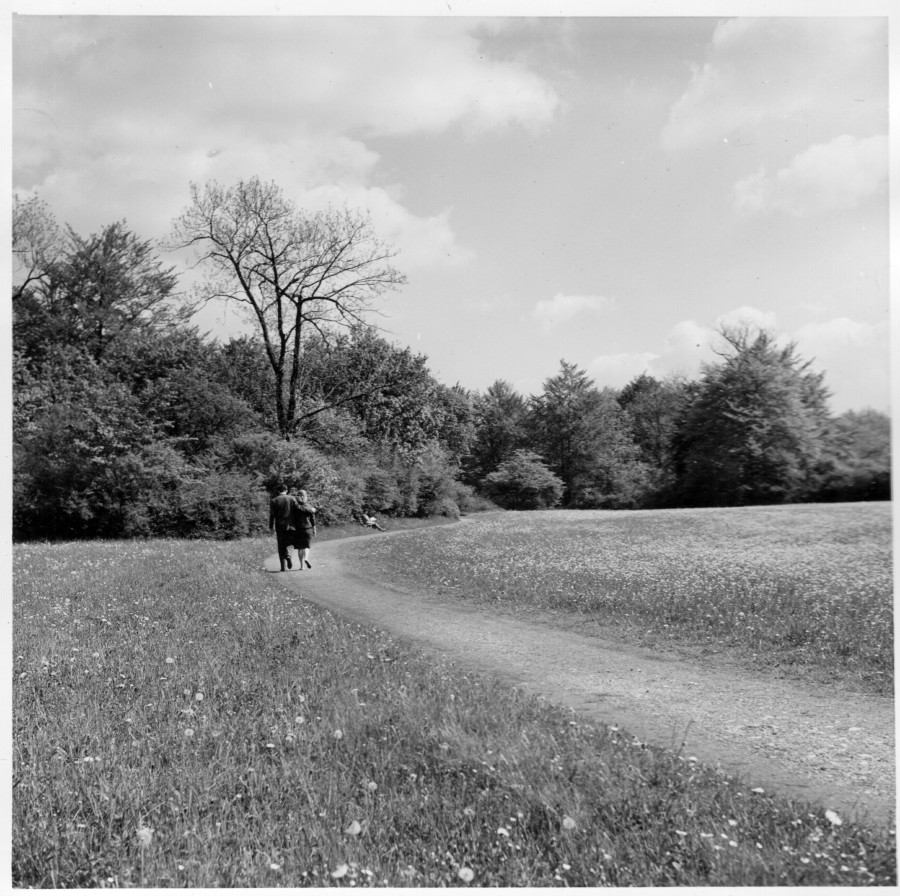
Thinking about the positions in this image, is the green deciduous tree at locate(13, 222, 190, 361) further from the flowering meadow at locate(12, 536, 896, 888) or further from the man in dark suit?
the flowering meadow at locate(12, 536, 896, 888)

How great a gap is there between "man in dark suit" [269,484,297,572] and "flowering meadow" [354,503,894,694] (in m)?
1.87

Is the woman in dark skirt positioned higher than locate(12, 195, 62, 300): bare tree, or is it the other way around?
locate(12, 195, 62, 300): bare tree

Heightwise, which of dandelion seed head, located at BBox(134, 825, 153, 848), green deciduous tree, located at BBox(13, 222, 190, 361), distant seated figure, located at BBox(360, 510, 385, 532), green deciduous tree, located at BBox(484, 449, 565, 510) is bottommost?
dandelion seed head, located at BBox(134, 825, 153, 848)

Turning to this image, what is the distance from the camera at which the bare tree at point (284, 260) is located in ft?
17.8

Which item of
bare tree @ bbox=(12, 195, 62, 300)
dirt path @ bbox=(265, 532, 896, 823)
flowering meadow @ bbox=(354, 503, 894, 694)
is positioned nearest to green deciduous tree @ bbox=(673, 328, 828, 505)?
flowering meadow @ bbox=(354, 503, 894, 694)

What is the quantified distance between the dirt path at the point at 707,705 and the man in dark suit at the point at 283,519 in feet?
6.42

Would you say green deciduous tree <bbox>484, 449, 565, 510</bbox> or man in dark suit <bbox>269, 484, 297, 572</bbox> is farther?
man in dark suit <bbox>269, 484, 297, 572</bbox>

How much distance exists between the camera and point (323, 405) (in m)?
5.74

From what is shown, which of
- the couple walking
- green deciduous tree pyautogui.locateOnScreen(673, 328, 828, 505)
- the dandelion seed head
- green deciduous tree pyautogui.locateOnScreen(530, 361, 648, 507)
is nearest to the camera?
the dandelion seed head

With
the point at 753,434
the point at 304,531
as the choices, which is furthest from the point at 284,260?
the point at 304,531

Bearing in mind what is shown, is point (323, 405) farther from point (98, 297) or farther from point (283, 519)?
point (283, 519)

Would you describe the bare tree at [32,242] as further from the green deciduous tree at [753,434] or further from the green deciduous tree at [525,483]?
the green deciduous tree at [753,434]

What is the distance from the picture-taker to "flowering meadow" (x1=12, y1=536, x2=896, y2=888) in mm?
3525

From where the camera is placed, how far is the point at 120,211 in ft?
17.9
